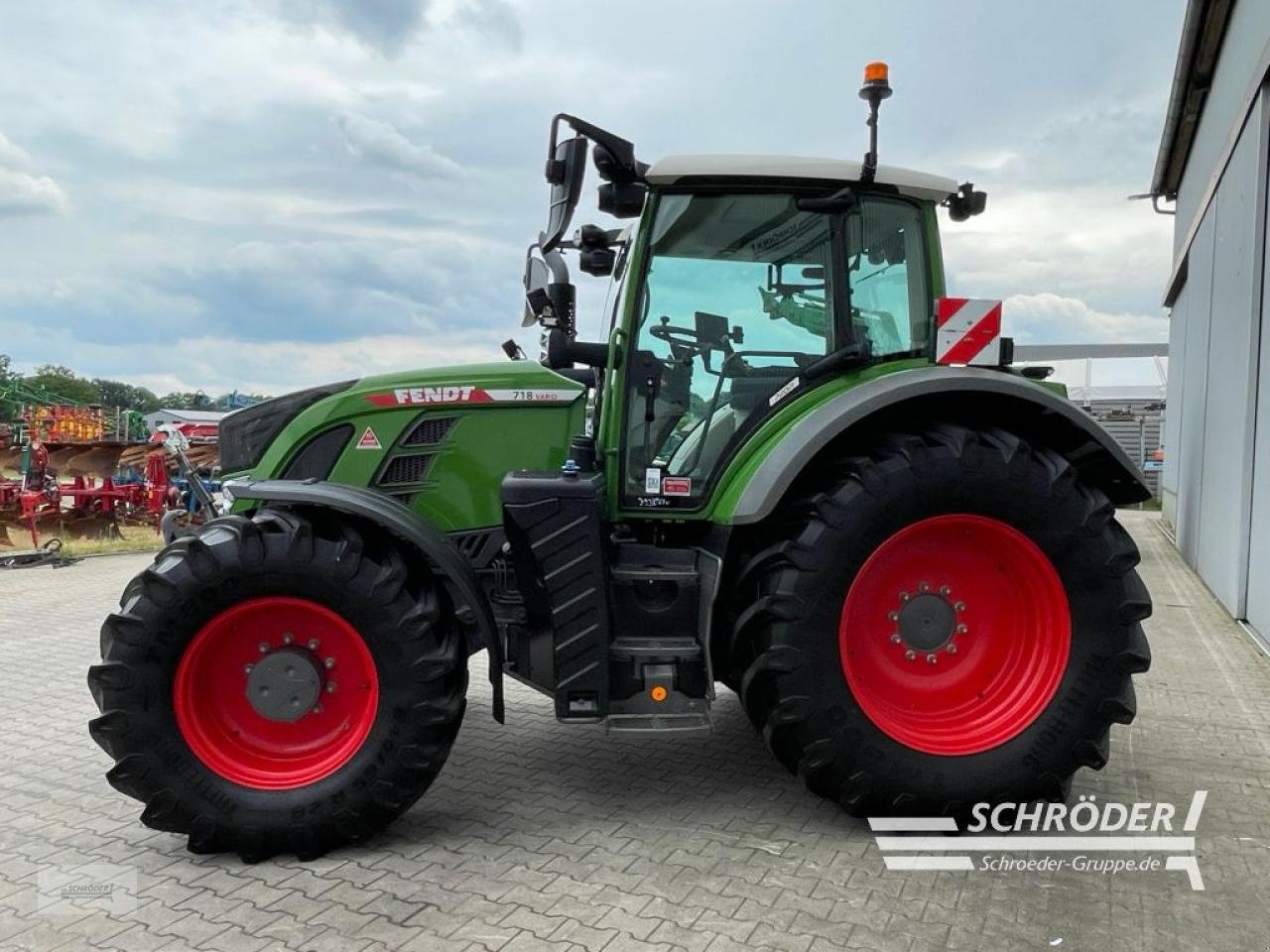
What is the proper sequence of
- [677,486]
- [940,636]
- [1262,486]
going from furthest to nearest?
[1262,486] < [677,486] < [940,636]

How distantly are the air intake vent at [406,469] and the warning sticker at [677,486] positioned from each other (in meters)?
1.00

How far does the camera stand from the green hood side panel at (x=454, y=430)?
12.1 feet

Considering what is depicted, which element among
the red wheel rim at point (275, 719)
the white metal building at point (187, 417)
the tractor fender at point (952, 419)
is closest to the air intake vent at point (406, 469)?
the red wheel rim at point (275, 719)

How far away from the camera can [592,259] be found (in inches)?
163

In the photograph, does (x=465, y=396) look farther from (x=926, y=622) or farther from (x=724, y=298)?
(x=926, y=622)

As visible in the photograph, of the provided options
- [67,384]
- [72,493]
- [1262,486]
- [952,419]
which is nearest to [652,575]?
[952,419]

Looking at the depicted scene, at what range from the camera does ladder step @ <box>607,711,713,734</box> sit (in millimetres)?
3369

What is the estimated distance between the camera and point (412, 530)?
329cm

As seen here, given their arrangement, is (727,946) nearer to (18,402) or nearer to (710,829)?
(710,829)

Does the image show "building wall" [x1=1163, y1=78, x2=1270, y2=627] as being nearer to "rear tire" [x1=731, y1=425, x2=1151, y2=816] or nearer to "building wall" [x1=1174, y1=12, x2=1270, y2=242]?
"building wall" [x1=1174, y1=12, x2=1270, y2=242]

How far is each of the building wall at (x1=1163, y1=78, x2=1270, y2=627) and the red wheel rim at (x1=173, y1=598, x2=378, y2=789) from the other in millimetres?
6135

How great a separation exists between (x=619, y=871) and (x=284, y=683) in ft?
4.46

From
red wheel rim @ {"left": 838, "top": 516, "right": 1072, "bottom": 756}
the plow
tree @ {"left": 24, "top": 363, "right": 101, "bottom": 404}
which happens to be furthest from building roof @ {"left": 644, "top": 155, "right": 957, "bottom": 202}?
tree @ {"left": 24, "top": 363, "right": 101, "bottom": 404}

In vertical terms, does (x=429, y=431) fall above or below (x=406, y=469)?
above
